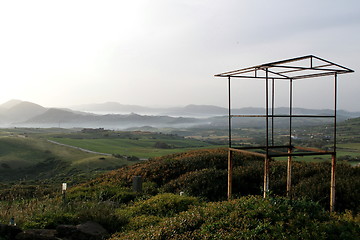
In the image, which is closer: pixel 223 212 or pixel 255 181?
pixel 223 212

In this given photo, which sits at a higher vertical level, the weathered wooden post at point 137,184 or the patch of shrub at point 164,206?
the patch of shrub at point 164,206

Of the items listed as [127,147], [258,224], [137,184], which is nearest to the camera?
[258,224]

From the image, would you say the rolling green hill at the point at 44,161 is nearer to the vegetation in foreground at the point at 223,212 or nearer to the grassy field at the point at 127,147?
the grassy field at the point at 127,147

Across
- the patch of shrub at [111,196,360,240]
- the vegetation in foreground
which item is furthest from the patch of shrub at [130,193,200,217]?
the patch of shrub at [111,196,360,240]

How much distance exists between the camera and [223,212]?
7898 millimetres

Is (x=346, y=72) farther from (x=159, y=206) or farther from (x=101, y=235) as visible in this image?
(x=101, y=235)

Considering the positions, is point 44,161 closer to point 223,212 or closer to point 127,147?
point 127,147

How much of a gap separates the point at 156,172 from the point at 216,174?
195 inches

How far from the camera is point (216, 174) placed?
51.4ft

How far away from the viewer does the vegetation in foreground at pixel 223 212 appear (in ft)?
21.8

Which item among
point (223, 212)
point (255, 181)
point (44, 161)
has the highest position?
point (223, 212)

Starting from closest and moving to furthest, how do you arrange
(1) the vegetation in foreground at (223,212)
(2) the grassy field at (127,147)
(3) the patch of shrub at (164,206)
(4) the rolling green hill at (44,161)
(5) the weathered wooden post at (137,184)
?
(1) the vegetation in foreground at (223,212)
(3) the patch of shrub at (164,206)
(5) the weathered wooden post at (137,184)
(4) the rolling green hill at (44,161)
(2) the grassy field at (127,147)

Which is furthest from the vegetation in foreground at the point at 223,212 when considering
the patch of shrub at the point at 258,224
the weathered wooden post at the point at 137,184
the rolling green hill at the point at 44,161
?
the rolling green hill at the point at 44,161

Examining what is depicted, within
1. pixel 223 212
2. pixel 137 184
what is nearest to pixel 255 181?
Result: pixel 137 184
